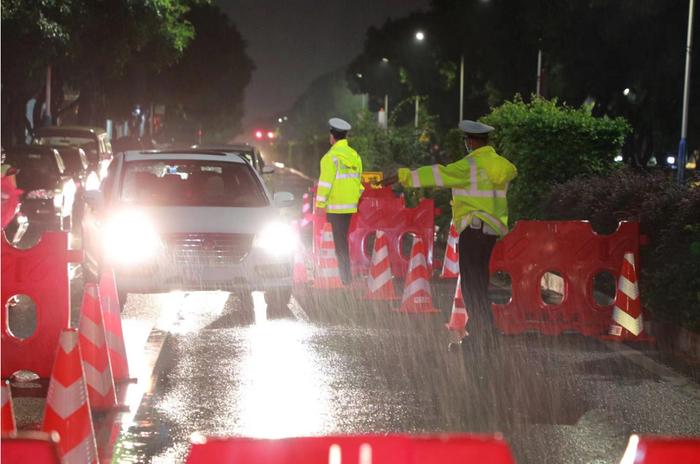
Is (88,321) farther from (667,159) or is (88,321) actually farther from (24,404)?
(667,159)

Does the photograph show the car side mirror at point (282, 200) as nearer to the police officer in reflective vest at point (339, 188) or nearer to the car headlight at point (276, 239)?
the car headlight at point (276, 239)

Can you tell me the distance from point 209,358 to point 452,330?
244 cm

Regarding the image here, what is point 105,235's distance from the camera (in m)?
12.2

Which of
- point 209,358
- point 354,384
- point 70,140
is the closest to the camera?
point 354,384

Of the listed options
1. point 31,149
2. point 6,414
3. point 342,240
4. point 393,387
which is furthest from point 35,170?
point 6,414

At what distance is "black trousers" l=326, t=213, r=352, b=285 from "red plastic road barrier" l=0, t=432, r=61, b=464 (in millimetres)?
11118

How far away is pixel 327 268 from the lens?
47.0 feet

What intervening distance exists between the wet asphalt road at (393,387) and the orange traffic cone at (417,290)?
421 millimetres

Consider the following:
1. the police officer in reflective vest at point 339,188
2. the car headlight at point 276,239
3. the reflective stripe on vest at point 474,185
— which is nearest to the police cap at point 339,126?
the police officer in reflective vest at point 339,188

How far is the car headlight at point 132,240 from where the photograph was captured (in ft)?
39.1

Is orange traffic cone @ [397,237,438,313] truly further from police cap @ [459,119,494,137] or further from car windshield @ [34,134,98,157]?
car windshield @ [34,134,98,157]

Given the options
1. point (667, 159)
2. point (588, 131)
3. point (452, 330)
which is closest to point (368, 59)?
point (667, 159)

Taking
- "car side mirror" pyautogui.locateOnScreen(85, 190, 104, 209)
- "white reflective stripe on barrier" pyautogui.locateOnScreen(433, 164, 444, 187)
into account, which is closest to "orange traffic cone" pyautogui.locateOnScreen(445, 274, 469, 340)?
"white reflective stripe on barrier" pyautogui.locateOnScreen(433, 164, 444, 187)

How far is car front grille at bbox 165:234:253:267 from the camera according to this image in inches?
467
